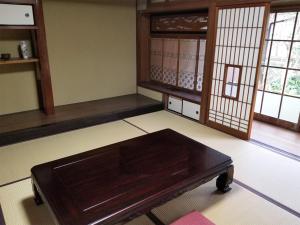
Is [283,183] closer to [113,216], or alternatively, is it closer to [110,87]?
[113,216]

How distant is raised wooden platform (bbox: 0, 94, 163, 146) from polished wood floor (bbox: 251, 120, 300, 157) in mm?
1786

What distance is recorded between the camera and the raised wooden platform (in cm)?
329

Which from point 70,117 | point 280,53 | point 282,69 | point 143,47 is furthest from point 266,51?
point 70,117

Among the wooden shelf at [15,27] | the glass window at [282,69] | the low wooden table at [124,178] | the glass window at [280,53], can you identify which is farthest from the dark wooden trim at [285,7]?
Result: the wooden shelf at [15,27]

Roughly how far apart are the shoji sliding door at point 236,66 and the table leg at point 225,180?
1.32m

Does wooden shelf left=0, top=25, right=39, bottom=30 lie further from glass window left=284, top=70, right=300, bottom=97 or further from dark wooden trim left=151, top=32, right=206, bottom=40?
glass window left=284, top=70, right=300, bottom=97

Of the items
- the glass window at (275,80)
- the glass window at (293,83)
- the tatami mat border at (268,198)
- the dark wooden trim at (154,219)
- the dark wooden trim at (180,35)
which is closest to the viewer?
the dark wooden trim at (154,219)

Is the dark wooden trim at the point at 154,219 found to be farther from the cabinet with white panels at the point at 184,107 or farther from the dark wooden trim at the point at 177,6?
the dark wooden trim at the point at 177,6

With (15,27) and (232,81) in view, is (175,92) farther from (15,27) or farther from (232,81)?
(15,27)

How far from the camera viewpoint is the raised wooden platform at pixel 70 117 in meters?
3.29

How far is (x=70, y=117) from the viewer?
3.73 meters

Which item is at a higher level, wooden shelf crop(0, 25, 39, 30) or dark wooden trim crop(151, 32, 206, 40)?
wooden shelf crop(0, 25, 39, 30)

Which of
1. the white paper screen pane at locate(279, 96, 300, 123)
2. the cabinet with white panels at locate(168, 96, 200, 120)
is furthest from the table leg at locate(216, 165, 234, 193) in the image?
the white paper screen pane at locate(279, 96, 300, 123)

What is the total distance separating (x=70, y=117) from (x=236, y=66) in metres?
2.56
